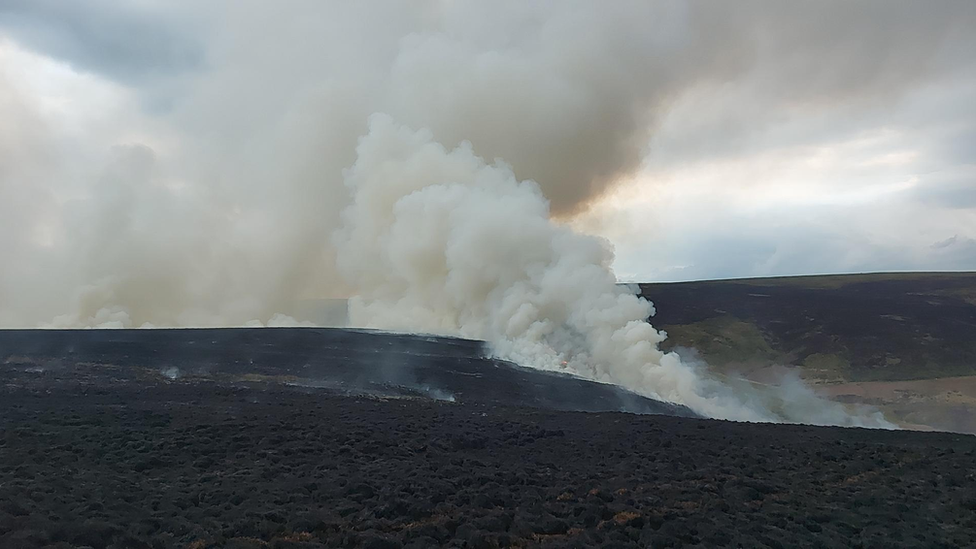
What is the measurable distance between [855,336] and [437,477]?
69204mm

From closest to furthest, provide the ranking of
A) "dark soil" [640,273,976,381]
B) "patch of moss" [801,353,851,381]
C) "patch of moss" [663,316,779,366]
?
"patch of moss" [801,353,851,381] → "dark soil" [640,273,976,381] → "patch of moss" [663,316,779,366]

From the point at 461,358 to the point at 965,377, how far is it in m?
46.5

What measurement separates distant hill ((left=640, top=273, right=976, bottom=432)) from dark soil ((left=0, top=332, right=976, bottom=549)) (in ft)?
87.7

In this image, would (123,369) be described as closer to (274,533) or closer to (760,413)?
(274,533)

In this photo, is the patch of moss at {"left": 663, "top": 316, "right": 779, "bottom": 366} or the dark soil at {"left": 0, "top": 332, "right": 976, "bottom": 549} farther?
the patch of moss at {"left": 663, "top": 316, "right": 779, "bottom": 366}

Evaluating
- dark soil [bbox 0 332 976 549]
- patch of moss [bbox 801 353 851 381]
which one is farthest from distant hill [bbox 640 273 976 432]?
dark soil [bbox 0 332 976 549]

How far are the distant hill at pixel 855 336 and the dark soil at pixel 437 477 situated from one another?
2675cm

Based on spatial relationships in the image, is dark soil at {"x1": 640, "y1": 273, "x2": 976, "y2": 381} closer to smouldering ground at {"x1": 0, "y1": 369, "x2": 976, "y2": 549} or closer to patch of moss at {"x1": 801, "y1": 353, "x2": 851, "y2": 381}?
patch of moss at {"x1": 801, "y1": 353, "x2": 851, "y2": 381}

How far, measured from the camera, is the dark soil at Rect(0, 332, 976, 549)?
13406 mm

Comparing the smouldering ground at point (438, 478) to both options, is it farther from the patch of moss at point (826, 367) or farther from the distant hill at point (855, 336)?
the patch of moss at point (826, 367)

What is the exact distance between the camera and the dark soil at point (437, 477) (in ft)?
44.0

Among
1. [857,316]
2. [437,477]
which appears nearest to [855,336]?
[857,316]

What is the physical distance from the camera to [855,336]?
72.4 meters

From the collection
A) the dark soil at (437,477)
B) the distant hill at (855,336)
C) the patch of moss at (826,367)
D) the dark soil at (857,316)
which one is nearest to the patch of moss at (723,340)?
the distant hill at (855,336)
